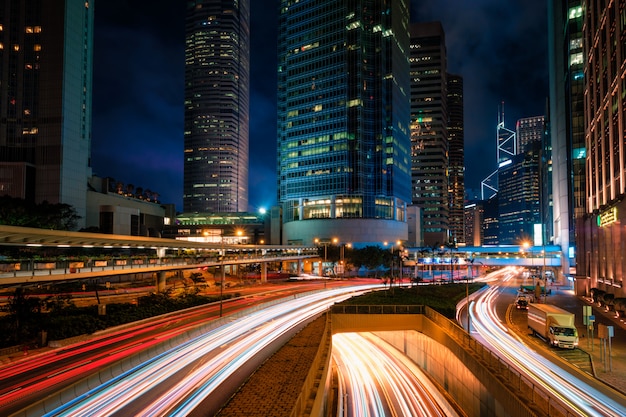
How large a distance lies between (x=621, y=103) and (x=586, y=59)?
28.1 metres

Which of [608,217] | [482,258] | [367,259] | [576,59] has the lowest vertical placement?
[482,258]

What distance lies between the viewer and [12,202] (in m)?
80.1

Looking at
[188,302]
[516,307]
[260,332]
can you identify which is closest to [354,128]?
[516,307]

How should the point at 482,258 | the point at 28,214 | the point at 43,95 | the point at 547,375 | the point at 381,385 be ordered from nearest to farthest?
the point at 547,375 < the point at 381,385 < the point at 28,214 < the point at 43,95 < the point at 482,258

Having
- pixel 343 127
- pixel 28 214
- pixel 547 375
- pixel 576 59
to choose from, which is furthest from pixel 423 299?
pixel 343 127

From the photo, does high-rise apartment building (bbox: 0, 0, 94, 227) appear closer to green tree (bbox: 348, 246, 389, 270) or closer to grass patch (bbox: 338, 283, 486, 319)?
green tree (bbox: 348, 246, 389, 270)

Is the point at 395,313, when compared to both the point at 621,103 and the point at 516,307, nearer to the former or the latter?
the point at 516,307

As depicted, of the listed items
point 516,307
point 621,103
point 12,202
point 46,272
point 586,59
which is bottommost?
point 516,307

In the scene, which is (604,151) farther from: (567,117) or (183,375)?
(183,375)

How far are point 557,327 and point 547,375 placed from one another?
8.12 metres

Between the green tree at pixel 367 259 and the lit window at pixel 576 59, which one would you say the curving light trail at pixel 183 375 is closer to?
the green tree at pixel 367 259

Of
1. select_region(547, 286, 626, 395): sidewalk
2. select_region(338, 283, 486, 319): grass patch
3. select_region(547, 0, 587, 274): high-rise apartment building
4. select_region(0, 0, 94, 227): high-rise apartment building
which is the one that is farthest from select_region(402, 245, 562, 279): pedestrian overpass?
select_region(0, 0, 94, 227): high-rise apartment building

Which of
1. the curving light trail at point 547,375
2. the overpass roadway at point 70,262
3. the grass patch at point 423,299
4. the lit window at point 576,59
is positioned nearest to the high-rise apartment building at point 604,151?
the grass patch at point 423,299

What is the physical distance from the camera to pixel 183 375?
22.2 m
